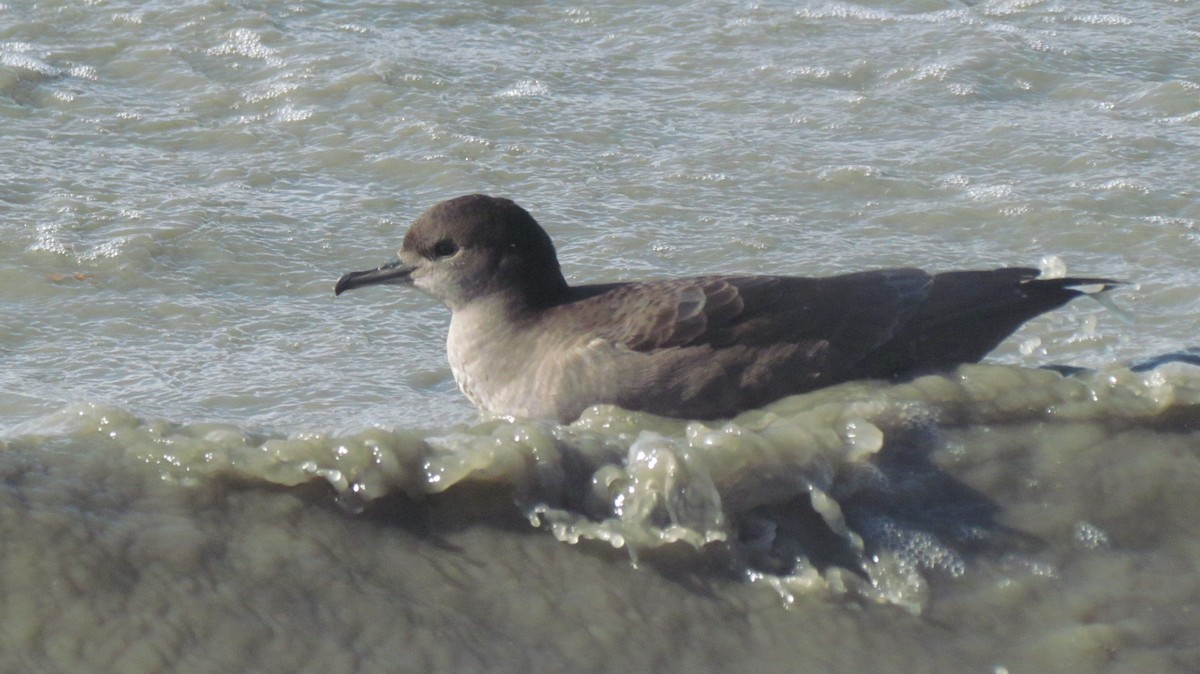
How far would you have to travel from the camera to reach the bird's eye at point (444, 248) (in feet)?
19.1

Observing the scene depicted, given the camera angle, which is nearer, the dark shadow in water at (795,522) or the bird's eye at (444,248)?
the dark shadow in water at (795,522)

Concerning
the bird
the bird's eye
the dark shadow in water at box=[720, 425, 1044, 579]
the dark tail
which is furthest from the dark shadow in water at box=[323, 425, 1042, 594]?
the bird's eye

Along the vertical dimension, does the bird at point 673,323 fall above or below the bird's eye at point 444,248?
below

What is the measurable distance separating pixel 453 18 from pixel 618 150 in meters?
2.24

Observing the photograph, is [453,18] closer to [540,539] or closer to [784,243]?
[784,243]

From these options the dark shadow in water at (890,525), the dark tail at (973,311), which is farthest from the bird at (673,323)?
the dark shadow in water at (890,525)

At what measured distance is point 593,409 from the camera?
5195 mm

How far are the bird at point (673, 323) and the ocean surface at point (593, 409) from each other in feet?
0.56

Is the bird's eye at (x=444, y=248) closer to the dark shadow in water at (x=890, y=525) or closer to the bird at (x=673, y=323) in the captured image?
the bird at (x=673, y=323)

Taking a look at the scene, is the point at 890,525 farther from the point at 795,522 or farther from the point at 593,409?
the point at 593,409

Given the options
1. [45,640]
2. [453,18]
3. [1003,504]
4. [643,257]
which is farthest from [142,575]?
[453,18]

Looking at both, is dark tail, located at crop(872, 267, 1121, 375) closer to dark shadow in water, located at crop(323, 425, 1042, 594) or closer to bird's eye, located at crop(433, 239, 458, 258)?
dark shadow in water, located at crop(323, 425, 1042, 594)

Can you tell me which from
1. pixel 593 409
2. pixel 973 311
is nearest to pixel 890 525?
pixel 593 409

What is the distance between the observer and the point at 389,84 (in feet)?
28.6
